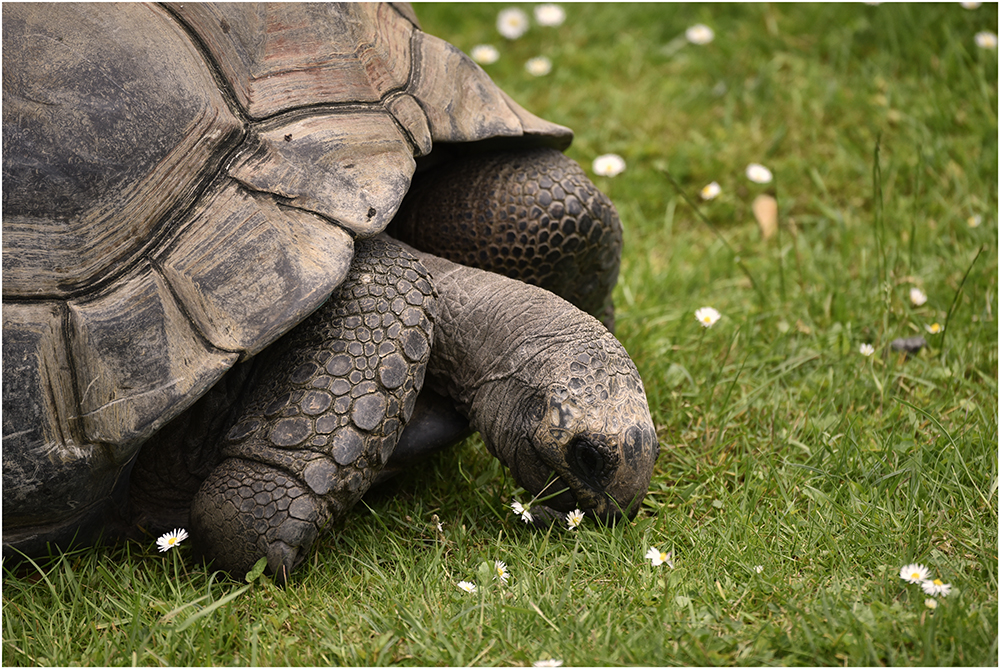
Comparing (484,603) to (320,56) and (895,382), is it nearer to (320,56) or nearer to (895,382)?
(320,56)

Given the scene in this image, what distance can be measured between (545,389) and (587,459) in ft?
0.70

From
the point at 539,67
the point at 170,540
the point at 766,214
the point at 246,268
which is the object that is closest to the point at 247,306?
the point at 246,268

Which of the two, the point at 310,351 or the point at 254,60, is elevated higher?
the point at 254,60

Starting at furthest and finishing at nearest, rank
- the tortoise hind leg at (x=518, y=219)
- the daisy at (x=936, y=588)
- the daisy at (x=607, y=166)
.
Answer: the daisy at (x=607, y=166), the tortoise hind leg at (x=518, y=219), the daisy at (x=936, y=588)

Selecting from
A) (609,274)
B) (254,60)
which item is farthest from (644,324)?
(254,60)

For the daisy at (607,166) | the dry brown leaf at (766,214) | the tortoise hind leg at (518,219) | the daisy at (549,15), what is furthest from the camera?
the daisy at (549,15)

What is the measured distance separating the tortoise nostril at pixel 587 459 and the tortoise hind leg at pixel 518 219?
29.3 inches

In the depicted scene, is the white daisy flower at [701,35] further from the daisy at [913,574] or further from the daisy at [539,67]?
the daisy at [913,574]

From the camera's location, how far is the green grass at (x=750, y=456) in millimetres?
2105

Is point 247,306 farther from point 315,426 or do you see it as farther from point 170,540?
point 170,540

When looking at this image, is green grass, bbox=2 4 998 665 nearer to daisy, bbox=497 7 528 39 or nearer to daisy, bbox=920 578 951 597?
daisy, bbox=920 578 951 597

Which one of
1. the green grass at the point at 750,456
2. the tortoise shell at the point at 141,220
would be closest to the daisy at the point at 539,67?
the green grass at the point at 750,456

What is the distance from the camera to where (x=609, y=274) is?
3121 millimetres

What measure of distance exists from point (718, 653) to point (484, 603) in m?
0.55
